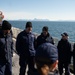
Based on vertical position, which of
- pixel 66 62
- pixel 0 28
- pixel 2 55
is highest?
pixel 0 28

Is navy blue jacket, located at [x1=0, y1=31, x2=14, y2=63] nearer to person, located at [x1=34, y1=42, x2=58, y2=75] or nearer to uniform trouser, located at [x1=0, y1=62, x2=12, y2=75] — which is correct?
uniform trouser, located at [x1=0, y1=62, x2=12, y2=75]

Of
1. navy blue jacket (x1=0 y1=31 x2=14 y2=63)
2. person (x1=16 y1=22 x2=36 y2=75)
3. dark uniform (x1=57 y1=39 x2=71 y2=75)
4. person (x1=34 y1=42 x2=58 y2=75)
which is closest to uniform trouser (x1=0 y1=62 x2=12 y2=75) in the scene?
navy blue jacket (x1=0 y1=31 x2=14 y2=63)

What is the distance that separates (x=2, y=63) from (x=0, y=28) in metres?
0.90

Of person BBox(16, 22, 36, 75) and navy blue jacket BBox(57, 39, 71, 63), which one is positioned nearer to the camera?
person BBox(16, 22, 36, 75)

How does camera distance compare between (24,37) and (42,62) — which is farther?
(24,37)

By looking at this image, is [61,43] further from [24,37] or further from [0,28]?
[0,28]

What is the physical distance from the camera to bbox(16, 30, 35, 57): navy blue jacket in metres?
8.45

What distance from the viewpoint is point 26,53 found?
336 inches

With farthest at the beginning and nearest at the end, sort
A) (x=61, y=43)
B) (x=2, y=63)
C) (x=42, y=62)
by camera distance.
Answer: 1. (x=61, y=43)
2. (x=2, y=63)
3. (x=42, y=62)

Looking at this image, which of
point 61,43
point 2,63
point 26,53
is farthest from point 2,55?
point 61,43

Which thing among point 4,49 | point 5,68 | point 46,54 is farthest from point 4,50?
point 46,54

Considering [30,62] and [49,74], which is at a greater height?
[49,74]

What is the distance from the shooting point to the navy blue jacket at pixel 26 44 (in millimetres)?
8453

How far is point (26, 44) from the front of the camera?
27.7 feet
